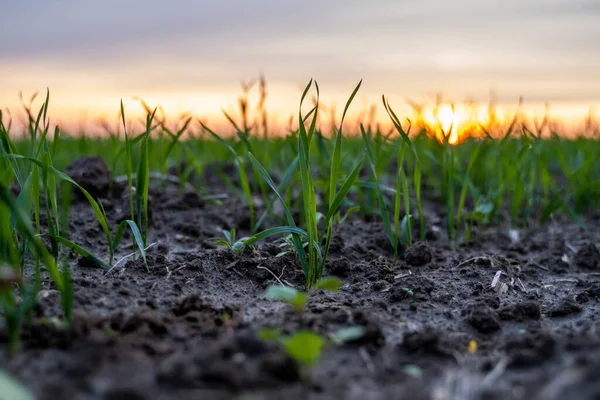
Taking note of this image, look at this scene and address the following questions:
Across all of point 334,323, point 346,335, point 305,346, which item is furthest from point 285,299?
point 305,346

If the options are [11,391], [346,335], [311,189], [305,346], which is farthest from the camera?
[311,189]

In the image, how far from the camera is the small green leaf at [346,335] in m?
1.28

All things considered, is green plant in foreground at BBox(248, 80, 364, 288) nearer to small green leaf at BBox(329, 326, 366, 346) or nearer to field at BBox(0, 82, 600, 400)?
field at BBox(0, 82, 600, 400)

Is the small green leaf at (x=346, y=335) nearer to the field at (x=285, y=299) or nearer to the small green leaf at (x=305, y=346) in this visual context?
the field at (x=285, y=299)

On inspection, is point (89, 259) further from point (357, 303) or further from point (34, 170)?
point (357, 303)

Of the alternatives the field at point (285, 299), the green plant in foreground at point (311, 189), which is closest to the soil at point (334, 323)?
the field at point (285, 299)

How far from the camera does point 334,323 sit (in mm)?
1515

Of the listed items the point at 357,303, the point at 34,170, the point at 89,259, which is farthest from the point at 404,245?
the point at 34,170

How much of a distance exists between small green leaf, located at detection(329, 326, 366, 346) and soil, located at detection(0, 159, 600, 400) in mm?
21

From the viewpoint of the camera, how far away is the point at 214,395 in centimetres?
109

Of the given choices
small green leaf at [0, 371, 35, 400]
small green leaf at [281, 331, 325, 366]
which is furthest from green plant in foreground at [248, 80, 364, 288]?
small green leaf at [0, 371, 35, 400]

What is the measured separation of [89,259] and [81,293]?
38 centimetres

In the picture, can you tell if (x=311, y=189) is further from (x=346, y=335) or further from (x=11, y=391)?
(x=11, y=391)

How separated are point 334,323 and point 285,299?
0.46 ft
